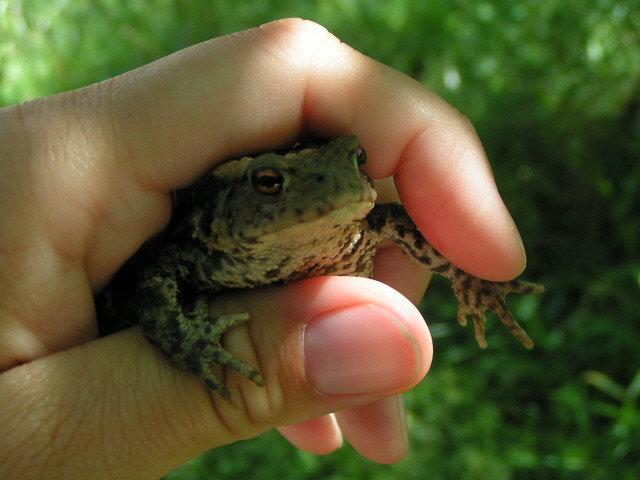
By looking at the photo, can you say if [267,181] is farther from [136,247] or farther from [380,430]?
[380,430]

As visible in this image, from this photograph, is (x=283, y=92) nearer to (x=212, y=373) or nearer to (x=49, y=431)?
(x=212, y=373)

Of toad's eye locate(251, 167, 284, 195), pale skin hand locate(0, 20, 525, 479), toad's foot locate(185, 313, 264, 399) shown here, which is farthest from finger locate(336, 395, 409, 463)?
toad's eye locate(251, 167, 284, 195)

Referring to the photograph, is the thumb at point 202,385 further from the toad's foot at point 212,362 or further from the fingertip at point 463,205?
the fingertip at point 463,205

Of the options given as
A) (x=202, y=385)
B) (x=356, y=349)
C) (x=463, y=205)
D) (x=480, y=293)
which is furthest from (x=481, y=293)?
(x=202, y=385)

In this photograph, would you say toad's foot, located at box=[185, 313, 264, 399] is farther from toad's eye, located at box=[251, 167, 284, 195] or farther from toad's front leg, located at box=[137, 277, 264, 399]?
toad's eye, located at box=[251, 167, 284, 195]

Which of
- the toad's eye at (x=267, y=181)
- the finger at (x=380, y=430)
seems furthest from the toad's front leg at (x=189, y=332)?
the finger at (x=380, y=430)

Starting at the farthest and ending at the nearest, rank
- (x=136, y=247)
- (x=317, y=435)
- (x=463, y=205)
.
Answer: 1. (x=317, y=435)
2. (x=463, y=205)
3. (x=136, y=247)
